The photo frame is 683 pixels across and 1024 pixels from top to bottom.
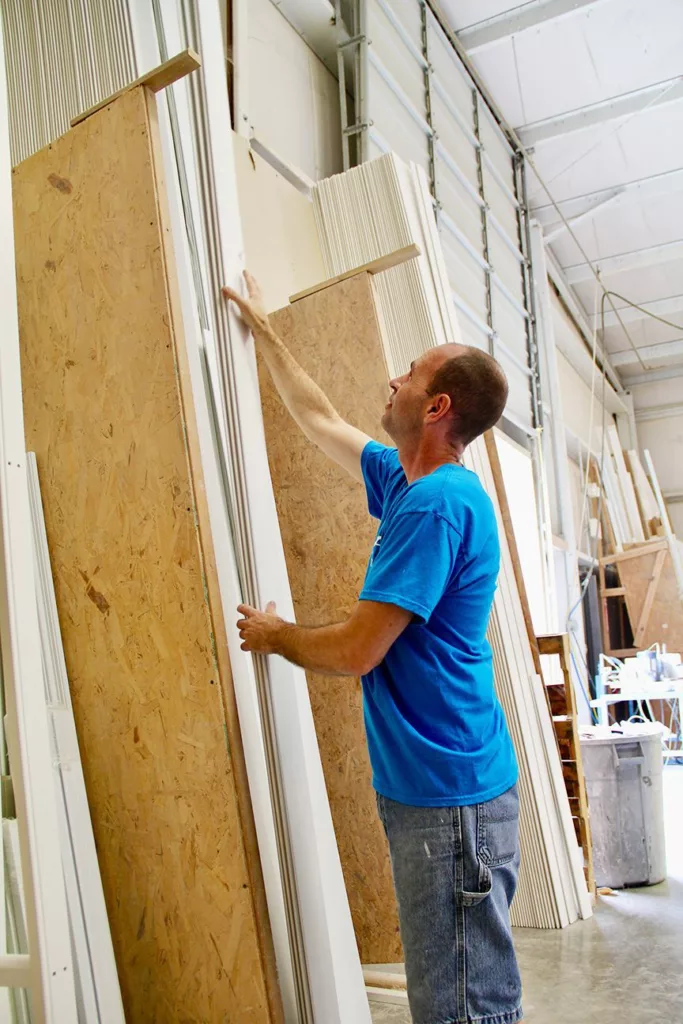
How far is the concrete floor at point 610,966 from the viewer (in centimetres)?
232

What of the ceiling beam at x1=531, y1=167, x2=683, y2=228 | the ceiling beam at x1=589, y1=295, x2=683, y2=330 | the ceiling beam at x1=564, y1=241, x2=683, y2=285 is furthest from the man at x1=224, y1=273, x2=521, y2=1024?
the ceiling beam at x1=589, y1=295, x2=683, y2=330

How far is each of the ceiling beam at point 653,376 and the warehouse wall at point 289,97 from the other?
8.57m

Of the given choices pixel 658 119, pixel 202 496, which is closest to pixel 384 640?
pixel 202 496

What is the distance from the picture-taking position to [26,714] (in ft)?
4.19

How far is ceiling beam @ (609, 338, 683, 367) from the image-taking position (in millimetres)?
11070

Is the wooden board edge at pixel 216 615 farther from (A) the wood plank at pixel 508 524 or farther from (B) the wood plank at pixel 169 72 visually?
(A) the wood plank at pixel 508 524

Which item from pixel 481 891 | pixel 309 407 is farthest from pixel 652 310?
pixel 481 891

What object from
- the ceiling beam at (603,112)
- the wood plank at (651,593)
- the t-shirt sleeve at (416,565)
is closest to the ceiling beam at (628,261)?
the ceiling beam at (603,112)

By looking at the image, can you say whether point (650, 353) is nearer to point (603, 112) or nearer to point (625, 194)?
point (625, 194)

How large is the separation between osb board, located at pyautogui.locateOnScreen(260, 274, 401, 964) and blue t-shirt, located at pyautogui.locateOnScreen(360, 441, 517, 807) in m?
0.88

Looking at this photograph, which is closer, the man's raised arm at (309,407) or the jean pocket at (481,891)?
the jean pocket at (481,891)

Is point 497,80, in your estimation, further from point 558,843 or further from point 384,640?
point 384,640

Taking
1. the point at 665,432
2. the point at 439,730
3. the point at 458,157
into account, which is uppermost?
the point at 458,157

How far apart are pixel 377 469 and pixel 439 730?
0.71 metres
